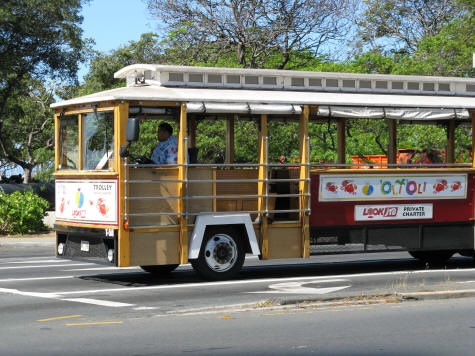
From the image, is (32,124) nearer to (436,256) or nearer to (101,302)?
(436,256)

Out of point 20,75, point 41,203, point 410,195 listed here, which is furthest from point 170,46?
point 410,195

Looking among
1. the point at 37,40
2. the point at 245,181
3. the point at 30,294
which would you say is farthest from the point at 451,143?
the point at 37,40

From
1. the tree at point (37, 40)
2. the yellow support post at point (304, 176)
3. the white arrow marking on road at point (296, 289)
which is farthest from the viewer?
the tree at point (37, 40)

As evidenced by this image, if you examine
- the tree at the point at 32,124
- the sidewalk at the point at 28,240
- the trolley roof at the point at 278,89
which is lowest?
the sidewalk at the point at 28,240

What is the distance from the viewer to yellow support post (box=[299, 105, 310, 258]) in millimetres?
14266

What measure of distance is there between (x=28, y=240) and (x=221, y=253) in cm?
1082

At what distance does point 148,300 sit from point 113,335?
2736mm

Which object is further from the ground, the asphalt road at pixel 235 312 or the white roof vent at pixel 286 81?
the white roof vent at pixel 286 81

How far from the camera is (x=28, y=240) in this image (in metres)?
23.0

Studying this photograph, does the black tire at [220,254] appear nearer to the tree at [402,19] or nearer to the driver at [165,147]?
the driver at [165,147]

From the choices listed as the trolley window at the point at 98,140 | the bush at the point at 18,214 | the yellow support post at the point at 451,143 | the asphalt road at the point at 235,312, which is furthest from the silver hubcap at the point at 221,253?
the bush at the point at 18,214

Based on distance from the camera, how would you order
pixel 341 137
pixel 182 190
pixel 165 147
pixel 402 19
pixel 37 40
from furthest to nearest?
pixel 402 19 < pixel 37 40 < pixel 341 137 < pixel 165 147 < pixel 182 190

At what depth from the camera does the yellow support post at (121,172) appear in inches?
496

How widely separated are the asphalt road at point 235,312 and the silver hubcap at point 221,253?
0.34 m
